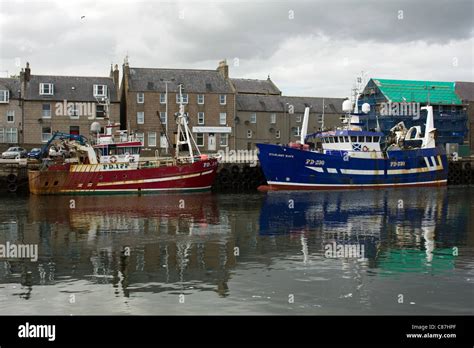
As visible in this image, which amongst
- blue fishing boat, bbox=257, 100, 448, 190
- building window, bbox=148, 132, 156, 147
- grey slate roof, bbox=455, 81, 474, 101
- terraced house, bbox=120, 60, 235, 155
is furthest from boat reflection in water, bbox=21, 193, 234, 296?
grey slate roof, bbox=455, 81, 474, 101

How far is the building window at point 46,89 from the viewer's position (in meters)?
Result: 63.2

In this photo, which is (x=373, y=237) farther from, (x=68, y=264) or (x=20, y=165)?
(x=20, y=165)

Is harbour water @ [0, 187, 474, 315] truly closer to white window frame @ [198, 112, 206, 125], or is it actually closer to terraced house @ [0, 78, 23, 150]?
terraced house @ [0, 78, 23, 150]

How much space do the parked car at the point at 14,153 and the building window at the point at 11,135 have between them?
12.0 ft

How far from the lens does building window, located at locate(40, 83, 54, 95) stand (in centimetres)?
6319

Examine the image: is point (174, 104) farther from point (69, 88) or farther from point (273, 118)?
point (273, 118)

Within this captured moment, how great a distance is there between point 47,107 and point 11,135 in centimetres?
467

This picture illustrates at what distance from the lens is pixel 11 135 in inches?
2441

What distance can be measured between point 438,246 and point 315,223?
7.30 metres

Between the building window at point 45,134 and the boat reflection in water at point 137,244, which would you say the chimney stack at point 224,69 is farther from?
the boat reflection in water at point 137,244

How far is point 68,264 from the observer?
17156 mm

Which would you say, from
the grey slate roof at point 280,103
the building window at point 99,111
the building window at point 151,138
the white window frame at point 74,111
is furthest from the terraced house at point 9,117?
the grey slate roof at point 280,103

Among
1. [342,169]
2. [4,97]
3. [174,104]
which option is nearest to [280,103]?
[174,104]
